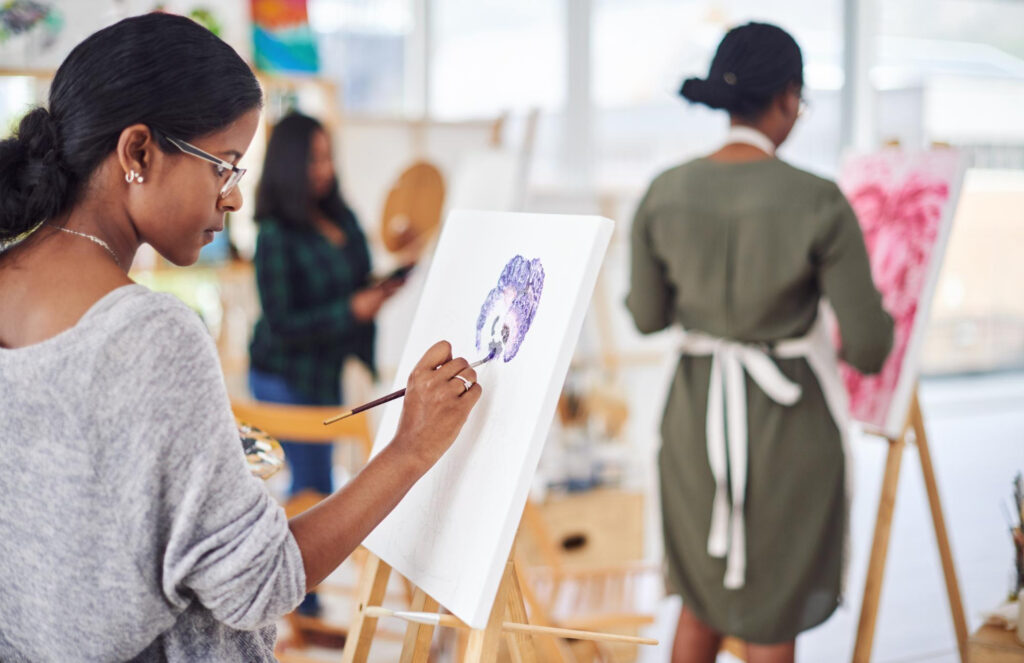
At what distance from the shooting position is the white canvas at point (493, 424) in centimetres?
107

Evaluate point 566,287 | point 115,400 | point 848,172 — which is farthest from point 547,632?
point 848,172

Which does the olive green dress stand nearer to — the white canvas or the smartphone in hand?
the white canvas

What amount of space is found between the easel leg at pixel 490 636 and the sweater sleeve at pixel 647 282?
95 cm

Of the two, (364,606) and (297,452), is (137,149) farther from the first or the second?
(297,452)

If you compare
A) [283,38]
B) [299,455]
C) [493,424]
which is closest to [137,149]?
[493,424]

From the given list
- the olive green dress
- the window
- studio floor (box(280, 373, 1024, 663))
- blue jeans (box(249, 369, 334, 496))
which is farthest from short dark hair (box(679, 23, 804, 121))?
the window

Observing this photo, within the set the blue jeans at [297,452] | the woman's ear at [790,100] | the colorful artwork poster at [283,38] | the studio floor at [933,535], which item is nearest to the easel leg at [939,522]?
the studio floor at [933,535]

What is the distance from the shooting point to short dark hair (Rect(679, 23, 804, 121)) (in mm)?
1734

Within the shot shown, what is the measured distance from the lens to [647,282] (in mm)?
1945

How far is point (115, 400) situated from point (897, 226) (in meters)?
1.71

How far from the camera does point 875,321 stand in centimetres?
170

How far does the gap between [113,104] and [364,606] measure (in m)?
0.71

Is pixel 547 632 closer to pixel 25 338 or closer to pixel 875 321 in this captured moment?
pixel 25 338

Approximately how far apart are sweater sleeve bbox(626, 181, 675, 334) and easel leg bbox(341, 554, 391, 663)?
0.85 metres
